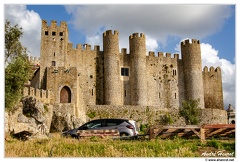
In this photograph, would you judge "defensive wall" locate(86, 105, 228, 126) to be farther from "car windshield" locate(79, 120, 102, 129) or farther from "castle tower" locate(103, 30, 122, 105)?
"car windshield" locate(79, 120, 102, 129)

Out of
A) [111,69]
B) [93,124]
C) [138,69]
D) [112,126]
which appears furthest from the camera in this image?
[138,69]

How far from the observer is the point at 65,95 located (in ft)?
113

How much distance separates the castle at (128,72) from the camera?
43250mm

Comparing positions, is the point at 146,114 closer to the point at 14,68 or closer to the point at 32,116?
the point at 32,116

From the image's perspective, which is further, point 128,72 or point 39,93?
point 128,72

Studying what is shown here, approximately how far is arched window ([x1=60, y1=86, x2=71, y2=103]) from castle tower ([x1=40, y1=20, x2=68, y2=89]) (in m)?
8.72

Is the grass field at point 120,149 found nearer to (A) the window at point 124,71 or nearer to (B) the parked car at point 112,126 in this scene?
(B) the parked car at point 112,126

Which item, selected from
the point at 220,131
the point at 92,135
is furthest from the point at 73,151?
the point at 220,131

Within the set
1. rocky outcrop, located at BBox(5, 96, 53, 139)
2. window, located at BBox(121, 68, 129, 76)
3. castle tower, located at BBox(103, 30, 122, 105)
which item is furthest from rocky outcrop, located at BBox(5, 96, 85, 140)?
window, located at BBox(121, 68, 129, 76)

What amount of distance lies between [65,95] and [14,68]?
535 inches

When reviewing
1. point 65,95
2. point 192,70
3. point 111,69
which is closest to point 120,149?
point 65,95

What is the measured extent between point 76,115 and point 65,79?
14.8 feet

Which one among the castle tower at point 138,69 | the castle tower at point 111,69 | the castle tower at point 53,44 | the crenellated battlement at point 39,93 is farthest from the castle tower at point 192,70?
the crenellated battlement at point 39,93

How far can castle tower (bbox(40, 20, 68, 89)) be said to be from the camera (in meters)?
42.7
